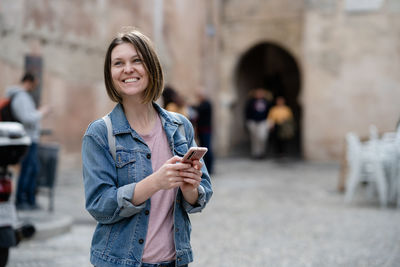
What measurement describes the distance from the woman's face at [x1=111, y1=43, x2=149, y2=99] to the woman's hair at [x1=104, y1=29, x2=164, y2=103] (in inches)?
0.6

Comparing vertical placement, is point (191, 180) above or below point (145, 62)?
below

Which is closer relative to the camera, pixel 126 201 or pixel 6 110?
pixel 126 201

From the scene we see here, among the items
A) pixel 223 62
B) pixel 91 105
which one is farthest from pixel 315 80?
pixel 91 105

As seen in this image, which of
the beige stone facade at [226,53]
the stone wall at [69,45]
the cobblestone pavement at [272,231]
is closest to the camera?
the cobblestone pavement at [272,231]

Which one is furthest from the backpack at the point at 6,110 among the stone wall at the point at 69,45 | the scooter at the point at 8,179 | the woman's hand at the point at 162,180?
the woman's hand at the point at 162,180

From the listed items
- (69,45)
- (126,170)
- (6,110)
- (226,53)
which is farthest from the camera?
(226,53)

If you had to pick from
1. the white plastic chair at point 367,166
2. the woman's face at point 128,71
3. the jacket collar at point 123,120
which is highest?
the woman's face at point 128,71

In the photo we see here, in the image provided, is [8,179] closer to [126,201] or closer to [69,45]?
[126,201]

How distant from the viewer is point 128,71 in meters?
2.29

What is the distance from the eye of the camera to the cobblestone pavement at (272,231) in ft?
17.8

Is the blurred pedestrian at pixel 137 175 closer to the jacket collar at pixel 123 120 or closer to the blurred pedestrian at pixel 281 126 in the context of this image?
the jacket collar at pixel 123 120

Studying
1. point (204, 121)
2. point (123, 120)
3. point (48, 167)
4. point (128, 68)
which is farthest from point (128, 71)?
point (204, 121)

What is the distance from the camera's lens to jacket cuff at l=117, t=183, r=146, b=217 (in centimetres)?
214

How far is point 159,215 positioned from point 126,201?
20 cm
